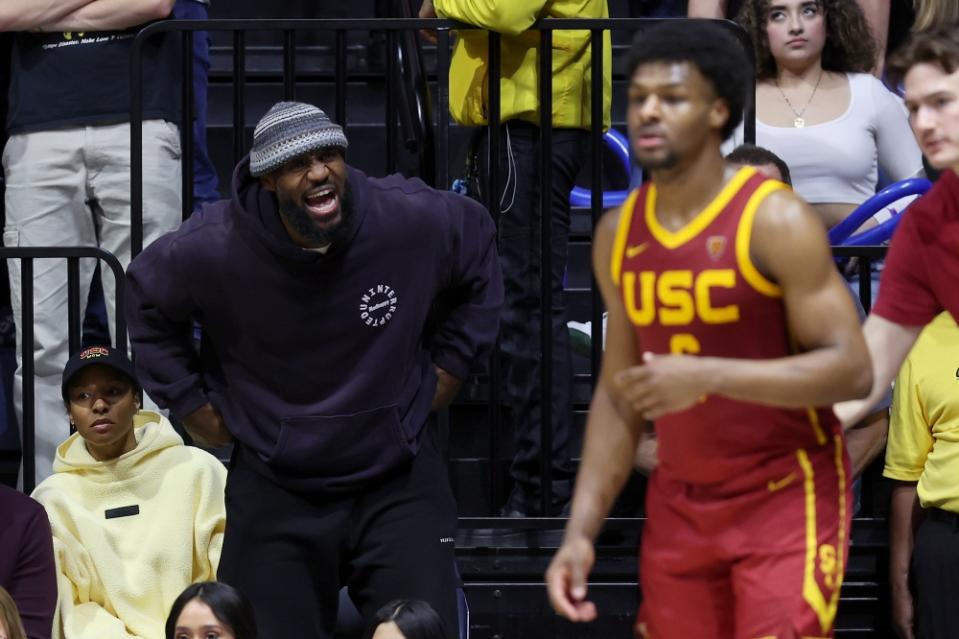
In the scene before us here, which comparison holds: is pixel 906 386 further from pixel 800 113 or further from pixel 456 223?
pixel 456 223

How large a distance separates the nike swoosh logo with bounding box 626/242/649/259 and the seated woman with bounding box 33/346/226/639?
8.54 feet

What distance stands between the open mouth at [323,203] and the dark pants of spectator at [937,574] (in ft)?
7.57

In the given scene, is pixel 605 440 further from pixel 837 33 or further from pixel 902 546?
pixel 837 33

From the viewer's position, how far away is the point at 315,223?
5398 millimetres

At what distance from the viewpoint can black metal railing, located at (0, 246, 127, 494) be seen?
6508 millimetres

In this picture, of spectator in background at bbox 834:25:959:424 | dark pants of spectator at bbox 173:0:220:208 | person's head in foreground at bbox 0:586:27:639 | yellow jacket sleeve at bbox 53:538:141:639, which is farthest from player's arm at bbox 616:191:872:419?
dark pants of spectator at bbox 173:0:220:208

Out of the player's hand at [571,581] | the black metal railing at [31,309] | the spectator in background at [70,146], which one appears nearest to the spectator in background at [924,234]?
the player's hand at [571,581]

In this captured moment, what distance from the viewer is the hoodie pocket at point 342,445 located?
18.1ft

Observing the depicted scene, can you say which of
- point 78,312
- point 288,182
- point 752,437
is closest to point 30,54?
point 78,312

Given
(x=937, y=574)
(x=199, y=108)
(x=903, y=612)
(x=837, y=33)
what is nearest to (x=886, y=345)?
(x=937, y=574)

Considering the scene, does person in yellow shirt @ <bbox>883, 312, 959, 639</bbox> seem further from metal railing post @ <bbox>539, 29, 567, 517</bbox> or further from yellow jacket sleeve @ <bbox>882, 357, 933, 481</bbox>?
metal railing post @ <bbox>539, 29, 567, 517</bbox>

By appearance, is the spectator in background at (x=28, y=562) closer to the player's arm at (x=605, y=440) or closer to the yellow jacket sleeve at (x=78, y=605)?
the yellow jacket sleeve at (x=78, y=605)

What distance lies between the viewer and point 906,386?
637cm

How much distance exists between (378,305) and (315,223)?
33 centimetres
